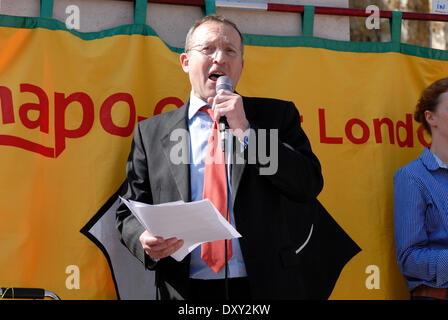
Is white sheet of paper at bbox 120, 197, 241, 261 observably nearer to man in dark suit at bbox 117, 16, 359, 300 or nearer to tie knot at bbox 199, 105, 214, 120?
man in dark suit at bbox 117, 16, 359, 300

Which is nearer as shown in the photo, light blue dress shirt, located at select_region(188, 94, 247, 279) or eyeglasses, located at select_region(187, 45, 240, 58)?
light blue dress shirt, located at select_region(188, 94, 247, 279)

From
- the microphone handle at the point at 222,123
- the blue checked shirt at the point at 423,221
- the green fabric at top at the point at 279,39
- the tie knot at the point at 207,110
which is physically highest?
the green fabric at top at the point at 279,39

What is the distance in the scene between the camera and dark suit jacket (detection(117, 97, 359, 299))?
2.25 metres

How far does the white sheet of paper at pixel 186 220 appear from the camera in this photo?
1.95 metres

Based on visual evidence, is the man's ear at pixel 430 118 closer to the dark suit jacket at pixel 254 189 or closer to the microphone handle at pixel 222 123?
the dark suit jacket at pixel 254 189

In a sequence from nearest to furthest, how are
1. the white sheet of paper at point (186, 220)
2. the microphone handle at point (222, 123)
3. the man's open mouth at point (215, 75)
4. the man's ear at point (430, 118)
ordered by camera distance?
1. the white sheet of paper at point (186, 220)
2. the microphone handle at point (222, 123)
3. the man's open mouth at point (215, 75)
4. the man's ear at point (430, 118)

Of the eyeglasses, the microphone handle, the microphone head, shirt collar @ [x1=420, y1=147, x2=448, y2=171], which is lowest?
shirt collar @ [x1=420, y1=147, x2=448, y2=171]

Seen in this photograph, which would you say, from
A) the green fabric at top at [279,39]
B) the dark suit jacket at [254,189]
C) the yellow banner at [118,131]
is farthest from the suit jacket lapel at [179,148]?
the green fabric at top at [279,39]

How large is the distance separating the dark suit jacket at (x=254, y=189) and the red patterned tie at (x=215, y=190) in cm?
5

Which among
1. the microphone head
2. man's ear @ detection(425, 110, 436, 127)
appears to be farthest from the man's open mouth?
man's ear @ detection(425, 110, 436, 127)

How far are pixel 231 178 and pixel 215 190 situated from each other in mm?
79

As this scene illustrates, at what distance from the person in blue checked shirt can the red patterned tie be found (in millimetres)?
1225

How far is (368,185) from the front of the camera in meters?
3.43
